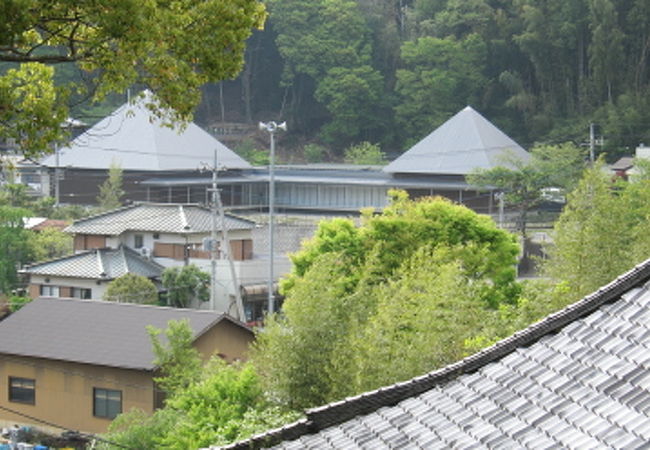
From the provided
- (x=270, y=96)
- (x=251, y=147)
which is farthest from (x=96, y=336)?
(x=270, y=96)

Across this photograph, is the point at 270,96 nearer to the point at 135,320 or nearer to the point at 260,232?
the point at 260,232

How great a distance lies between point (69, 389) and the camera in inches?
687

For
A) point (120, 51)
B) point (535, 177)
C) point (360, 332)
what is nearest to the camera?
point (120, 51)

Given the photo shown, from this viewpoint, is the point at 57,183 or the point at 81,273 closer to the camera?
the point at 81,273

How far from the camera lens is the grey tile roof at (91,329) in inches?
672

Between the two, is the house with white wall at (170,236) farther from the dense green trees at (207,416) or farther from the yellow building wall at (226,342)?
the dense green trees at (207,416)

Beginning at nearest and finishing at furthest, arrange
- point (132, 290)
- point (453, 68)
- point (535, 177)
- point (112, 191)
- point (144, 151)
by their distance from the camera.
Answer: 1. point (132, 290)
2. point (535, 177)
3. point (112, 191)
4. point (144, 151)
5. point (453, 68)

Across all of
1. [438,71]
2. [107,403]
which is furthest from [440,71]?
[107,403]

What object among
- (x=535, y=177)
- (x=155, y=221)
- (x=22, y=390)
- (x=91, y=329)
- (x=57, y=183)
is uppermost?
(x=535, y=177)

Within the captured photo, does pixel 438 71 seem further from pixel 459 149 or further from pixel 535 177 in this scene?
→ pixel 535 177

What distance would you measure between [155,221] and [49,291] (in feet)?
10.9

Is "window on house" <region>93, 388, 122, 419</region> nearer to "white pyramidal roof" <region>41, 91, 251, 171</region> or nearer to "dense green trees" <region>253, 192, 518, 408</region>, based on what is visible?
"dense green trees" <region>253, 192, 518, 408</region>

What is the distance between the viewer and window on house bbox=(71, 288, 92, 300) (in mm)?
24531

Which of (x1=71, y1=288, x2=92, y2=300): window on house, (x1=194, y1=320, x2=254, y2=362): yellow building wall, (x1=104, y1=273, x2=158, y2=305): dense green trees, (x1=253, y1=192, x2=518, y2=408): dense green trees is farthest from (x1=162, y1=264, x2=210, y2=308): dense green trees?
(x1=253, y1=192, x2=518, y2=408): dense green trees
